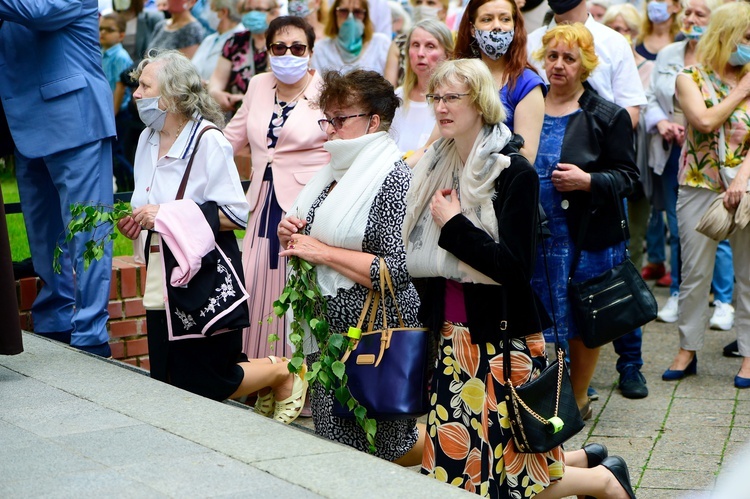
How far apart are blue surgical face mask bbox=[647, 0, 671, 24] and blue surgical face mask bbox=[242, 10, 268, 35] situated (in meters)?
3.36

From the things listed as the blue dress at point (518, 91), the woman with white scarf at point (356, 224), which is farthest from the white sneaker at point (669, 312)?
the woman with white scarf at point (356, 224)

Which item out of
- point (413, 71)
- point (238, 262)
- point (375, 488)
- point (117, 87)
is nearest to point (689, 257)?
point (413, 71)

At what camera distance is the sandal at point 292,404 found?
579 centimetres

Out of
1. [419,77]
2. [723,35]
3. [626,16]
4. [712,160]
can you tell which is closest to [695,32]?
[723,35]

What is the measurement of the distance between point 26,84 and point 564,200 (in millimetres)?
3037

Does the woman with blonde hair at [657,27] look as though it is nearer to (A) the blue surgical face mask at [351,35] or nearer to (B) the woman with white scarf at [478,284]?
(A) the blue surgical face mask at [351,35]

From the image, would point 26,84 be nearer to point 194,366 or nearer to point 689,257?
point 194,366

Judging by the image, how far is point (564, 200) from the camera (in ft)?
19.7

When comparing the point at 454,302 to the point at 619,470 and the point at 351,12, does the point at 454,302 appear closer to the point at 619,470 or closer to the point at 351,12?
the point at 619,470

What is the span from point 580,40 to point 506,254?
228 cm

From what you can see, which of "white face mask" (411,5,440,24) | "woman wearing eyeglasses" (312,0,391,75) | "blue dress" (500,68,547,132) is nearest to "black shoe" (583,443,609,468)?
"blue dress" (500,68,547,132)

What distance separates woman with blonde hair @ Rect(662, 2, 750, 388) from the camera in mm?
6762

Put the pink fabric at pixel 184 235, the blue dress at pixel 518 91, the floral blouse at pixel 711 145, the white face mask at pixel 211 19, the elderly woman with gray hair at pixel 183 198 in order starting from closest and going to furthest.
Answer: the pink fabric at pixel 184 235
the elderly woman with gray hair at pixel 183 198
the blue dress at pixel 518 91
the floral blouse at pixel 711 145
the white face mask at pixel 211 19

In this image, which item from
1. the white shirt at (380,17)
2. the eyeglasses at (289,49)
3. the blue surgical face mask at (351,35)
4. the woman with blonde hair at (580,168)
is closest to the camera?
the woman with blonde hair at (580,168)
